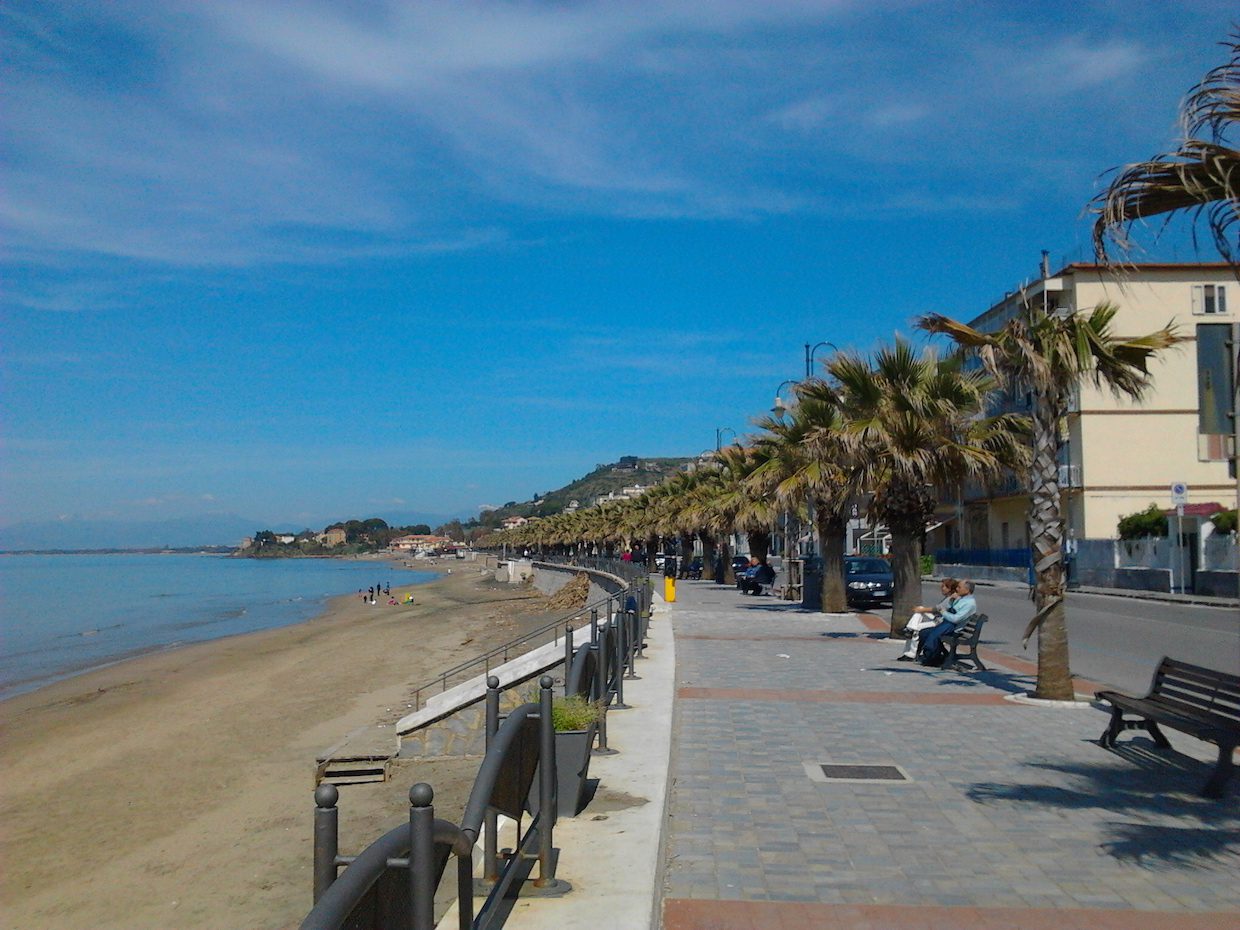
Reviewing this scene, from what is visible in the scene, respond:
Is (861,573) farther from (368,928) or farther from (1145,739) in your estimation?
(368,928)

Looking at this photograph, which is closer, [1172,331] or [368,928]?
[368,928]

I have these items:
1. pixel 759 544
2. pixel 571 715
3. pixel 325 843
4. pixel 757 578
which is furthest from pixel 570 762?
pixel 759 544

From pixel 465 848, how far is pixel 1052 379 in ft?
29.9

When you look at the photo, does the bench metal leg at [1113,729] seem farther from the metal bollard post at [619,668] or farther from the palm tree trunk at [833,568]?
the palm tree trunk at [833,568]

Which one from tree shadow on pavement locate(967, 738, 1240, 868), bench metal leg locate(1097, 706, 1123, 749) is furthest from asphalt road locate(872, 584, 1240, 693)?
tree shadow on pavement locate(967, 738, 1240, 868)

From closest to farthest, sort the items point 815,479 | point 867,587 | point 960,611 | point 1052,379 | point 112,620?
1. point 1052,379
2. point 960,611
3. point 815,479
4. point 867,587
5. point 112,620

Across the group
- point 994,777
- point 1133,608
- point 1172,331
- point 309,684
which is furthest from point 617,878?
point 1133,608

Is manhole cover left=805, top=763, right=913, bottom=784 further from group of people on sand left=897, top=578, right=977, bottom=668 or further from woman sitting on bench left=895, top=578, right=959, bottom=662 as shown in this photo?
woman sitting on bench left=895, top=578, right=959, bottom=662

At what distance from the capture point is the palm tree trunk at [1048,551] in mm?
11242

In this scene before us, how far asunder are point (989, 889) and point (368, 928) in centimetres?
385

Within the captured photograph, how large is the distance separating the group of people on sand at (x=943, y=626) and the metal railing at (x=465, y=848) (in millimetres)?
8025

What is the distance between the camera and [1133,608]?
94.5ft

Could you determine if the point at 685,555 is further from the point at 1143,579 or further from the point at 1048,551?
the point at 1048,551

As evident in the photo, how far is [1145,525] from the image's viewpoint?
38.1 metres
